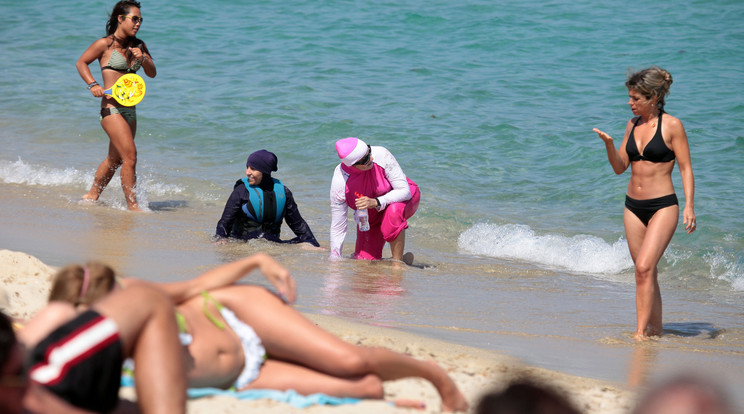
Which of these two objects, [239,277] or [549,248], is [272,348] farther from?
[549,248]

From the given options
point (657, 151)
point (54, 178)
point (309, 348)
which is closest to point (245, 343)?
point (309, 348)

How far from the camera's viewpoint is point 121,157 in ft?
28.5

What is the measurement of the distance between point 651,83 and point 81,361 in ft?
13.8

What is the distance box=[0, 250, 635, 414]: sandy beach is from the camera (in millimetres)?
3502

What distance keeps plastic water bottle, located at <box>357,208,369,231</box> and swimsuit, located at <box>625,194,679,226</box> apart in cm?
230

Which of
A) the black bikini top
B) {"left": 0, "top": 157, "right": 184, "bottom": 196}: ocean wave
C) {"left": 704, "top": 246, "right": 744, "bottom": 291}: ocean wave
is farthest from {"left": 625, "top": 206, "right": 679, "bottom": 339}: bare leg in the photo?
{"left": 0, "top": 157, "right": 184, "bottom": 196}: ocean wave

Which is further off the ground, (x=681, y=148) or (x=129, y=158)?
(x=681, y=148)

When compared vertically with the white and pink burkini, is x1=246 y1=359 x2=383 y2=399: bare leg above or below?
above

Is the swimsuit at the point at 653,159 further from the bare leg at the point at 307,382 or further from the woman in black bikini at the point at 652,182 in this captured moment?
the bare leg at the point at 307,382

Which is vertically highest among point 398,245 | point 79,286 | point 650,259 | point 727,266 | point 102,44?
point 102,44

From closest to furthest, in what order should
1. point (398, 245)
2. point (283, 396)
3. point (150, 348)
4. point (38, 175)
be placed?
point (150, 348)
point (283, 396)
point (398, 245)
point (38, 175)

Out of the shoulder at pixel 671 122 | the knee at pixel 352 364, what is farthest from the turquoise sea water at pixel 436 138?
the knee at pixel 352 364

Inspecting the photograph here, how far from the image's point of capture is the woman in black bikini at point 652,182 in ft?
18.5

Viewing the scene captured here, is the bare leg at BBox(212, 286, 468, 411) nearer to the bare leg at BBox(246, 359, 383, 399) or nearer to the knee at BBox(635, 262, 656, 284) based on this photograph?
the bare leg at BBox(246, 359, 383, 399)
